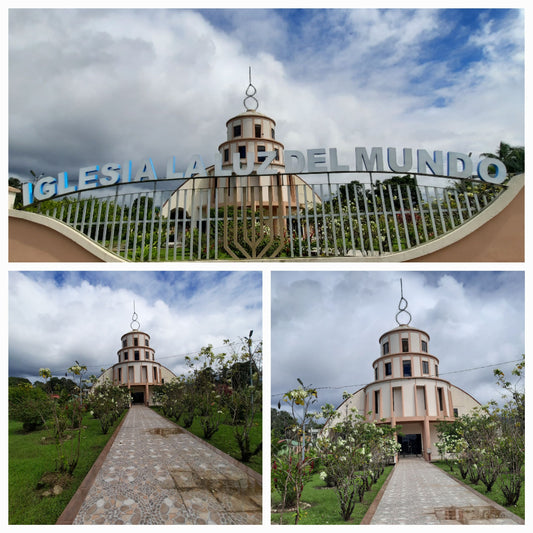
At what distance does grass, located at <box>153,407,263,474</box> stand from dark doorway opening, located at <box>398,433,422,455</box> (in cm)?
188

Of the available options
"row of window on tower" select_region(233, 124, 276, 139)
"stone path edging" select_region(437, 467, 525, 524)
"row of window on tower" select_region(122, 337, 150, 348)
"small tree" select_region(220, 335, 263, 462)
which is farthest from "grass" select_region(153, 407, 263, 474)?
"row of window on tower" select_region(233, 124, 276, 139)

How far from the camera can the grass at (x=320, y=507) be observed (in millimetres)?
6156

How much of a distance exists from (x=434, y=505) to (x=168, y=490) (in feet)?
10.2

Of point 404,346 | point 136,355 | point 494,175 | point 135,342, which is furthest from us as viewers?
point 494,175

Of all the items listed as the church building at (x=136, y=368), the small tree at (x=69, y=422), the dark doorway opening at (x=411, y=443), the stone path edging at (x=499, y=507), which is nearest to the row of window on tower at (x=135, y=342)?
the church building at (x=136, y=368)

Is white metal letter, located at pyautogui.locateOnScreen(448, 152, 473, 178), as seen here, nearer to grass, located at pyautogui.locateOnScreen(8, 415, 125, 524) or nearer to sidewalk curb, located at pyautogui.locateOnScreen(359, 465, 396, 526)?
sidewalk curb, located at pyautogui.locateOnScreen(359, 465, 396, 526)

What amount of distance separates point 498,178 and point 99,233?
6736 mm

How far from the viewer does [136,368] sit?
288 inches

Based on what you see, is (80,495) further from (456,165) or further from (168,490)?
(456,165)

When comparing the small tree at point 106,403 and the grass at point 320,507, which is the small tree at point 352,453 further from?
the small tree at point 106,403

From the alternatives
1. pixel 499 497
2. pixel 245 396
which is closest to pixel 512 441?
pixel 499 497
